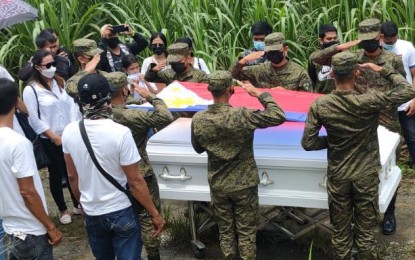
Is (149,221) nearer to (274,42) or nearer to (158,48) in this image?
(274,42)

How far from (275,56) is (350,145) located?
146 cm

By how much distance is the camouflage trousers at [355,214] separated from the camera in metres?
4.21

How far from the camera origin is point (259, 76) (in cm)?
560

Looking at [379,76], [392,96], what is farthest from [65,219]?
[392,96]

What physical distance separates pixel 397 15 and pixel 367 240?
375 centimetres

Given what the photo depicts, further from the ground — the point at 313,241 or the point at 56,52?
the point at 56,52

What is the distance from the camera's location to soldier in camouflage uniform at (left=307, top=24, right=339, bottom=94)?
575cm

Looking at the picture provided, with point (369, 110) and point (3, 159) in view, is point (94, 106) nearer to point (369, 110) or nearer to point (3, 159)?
point (3, 159)

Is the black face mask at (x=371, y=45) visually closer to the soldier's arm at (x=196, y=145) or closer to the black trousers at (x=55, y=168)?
the soldier's arm at (x=196, y=145)

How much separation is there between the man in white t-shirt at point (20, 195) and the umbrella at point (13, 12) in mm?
2467

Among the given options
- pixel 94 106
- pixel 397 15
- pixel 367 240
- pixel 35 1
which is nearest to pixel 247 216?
pixel 367 240

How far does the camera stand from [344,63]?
407cm

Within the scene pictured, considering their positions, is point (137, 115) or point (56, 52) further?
point (56, 52)

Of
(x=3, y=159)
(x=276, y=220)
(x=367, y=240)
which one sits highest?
(x=3, y=159)
